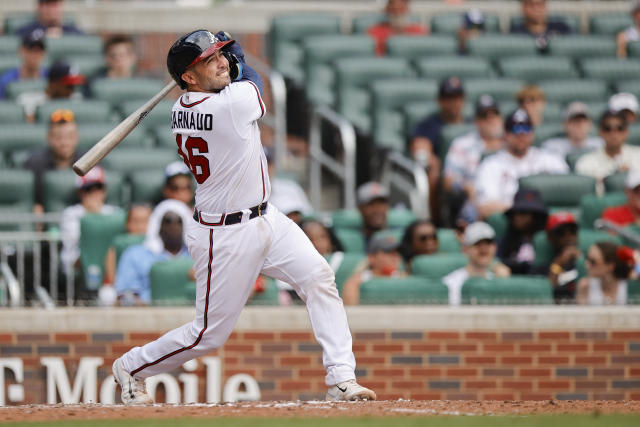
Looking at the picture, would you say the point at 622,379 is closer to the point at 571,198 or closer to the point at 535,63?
the point at 571,198

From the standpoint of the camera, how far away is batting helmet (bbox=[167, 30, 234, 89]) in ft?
16.8

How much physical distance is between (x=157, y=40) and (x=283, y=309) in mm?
5897

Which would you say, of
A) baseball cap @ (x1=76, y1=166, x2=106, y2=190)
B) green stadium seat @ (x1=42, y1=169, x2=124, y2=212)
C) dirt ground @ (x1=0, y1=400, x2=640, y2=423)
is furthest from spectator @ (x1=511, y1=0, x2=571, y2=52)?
dirt ground @ (x1=0, y1=400, x2=640, y2=423)

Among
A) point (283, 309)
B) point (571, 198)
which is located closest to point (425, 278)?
point (283, 309)

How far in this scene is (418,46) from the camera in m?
11.6

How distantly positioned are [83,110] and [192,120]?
4.79m

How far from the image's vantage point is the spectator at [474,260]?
7.62 meters

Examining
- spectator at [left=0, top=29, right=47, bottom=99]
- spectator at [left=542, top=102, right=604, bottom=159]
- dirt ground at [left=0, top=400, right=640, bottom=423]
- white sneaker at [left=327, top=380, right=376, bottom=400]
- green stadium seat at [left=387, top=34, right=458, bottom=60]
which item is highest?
green stadium seat at [left=387, top=34, right=458, bottom=60]

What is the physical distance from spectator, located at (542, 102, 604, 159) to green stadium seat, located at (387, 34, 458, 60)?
184 centimetres

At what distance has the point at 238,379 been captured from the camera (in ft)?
24.0

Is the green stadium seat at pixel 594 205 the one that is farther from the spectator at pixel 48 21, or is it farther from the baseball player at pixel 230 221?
the spectator at pixel 48 21

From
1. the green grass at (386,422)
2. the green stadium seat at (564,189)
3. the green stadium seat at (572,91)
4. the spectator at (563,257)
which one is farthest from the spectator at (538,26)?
the green grass at (386,422)

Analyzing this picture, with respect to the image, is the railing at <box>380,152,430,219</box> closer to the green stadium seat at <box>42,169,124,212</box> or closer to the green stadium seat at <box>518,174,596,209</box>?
the green stadium seat at <box>518,174,596,209</box>

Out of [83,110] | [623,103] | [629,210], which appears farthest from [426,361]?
[623,103]
